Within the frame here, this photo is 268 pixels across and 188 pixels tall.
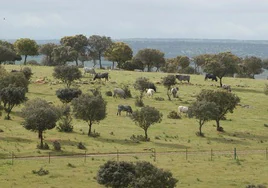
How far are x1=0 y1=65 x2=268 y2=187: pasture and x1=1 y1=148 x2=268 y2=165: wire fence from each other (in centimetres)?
30

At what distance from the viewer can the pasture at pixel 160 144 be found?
1816 inches

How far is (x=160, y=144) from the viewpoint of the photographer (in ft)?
202

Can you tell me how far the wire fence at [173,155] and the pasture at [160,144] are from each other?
303 millimetres

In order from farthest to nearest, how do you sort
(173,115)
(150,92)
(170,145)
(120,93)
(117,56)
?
1. (117,56)
2. (150,92)
3. (120,93)
4. (173,115)
5. (170,145)

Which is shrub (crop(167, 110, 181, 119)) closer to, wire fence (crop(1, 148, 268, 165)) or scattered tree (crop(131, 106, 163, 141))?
scattered tree (crop(131, 106, 163, 141))

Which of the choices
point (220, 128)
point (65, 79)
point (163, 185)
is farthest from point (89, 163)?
point (65, 79)

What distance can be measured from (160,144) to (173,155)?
5.29 m

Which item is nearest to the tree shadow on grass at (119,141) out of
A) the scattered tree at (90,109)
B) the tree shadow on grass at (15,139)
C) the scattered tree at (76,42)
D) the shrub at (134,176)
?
the scattered tree at (90,109)

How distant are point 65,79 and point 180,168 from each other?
49.3 metres

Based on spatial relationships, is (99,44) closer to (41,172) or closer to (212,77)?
(212,77)

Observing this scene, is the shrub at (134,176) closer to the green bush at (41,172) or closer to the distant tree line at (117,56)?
the green bush at (41,172)

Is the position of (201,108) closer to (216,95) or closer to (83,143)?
(216,95)

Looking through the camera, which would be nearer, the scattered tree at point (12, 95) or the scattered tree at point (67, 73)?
the scattered tree at point (12, 95)

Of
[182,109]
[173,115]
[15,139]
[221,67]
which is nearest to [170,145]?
[173,115]
